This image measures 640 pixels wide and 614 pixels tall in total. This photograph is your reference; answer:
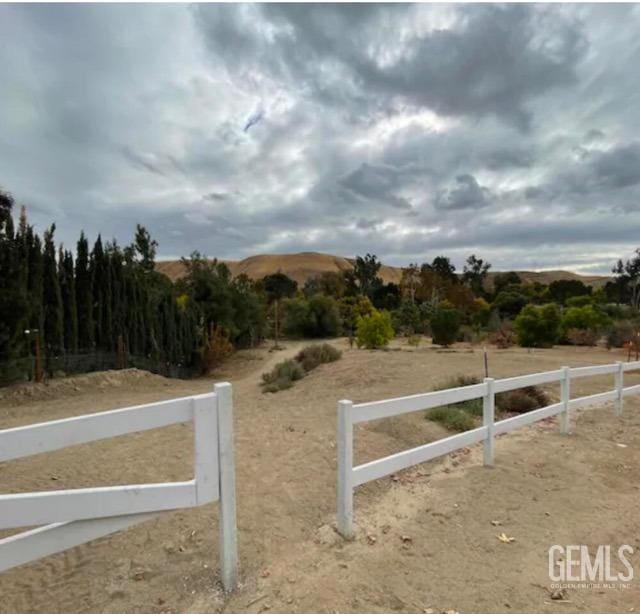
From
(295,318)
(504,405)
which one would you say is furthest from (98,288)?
(295,318)

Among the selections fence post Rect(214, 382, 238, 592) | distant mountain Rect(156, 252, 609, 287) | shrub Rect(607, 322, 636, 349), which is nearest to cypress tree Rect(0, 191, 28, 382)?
fence post Rect(214, 382, 238, 592)

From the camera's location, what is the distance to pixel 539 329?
23.7 metres

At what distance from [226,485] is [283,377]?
1320 centimetres

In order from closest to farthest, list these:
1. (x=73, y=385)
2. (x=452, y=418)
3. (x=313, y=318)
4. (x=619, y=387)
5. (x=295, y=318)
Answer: (x=452, y=418) < (x=619, y=387) < (x=73, y=385) < (x=313, y=318) < (x=295, y=318)

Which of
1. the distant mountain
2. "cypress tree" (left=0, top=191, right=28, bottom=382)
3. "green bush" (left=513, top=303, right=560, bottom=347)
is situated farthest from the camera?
the distant mountain

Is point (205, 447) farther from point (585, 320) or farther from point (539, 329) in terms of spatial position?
point (585, 320)

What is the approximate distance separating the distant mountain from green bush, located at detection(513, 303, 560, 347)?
90.2 m

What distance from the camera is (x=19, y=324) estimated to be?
13000mm

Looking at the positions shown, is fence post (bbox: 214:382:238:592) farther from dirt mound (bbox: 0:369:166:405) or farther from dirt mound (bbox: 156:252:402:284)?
dirt mound (bbox: 156:252:402:284)

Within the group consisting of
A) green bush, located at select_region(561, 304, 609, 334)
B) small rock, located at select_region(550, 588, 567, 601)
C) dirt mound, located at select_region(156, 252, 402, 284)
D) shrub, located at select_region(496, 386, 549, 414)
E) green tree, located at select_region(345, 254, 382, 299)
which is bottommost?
shrub, located at select_region(496, 386, 549, 414)

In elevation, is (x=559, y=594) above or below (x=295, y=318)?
below

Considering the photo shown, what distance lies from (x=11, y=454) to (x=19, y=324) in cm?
1311

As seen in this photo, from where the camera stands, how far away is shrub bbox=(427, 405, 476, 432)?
700 cm

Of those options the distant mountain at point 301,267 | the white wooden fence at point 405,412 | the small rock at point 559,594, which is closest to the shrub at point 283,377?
the white wooden fence at point 405,412
